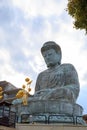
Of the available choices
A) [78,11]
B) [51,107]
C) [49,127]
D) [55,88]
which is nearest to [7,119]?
[49,127]

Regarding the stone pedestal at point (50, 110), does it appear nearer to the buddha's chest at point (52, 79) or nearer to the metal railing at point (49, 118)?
the metal railing at point (49, 118)

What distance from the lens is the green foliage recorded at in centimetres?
969

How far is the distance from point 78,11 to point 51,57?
1239 centimetres

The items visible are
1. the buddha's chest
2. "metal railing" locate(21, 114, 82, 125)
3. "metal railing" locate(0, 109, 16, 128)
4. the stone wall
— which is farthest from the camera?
the buddha's chest

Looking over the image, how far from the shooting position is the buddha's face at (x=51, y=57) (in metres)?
22.0

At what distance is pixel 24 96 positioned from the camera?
19016mm

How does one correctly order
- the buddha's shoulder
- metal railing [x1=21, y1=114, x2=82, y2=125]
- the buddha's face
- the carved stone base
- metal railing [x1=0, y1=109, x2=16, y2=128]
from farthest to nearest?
the buddha's face
the buddha's shoulder
the carved stone base
metal railing [x1=21, y1=114, x2=82, y2=125]
metal railing [x1=0, y1=109, x2=16, y2=128]

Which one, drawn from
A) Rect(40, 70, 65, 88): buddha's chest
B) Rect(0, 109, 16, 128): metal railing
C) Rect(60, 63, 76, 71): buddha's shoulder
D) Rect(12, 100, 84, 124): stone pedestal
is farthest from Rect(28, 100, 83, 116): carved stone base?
Rect(0, 109, 16, 128): metal railing

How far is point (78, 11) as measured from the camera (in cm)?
977

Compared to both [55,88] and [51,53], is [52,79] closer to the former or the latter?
[55,88]

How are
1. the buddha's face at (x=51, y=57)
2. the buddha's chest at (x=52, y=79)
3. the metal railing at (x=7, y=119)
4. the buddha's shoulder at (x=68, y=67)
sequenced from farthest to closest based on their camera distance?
the buddha's face at (x=51, y=57), the buddha's shoulder at (x=68, y=67), the buddha's chest at (x=52, y=79), the metal railing at (x=7, y=119)

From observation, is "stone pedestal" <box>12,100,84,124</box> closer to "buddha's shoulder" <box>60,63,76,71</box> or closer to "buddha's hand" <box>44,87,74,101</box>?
"buddha's hand" <box>44,87,74,101</box>

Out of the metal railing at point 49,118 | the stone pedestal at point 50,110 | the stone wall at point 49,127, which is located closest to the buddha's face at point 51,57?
the stone pedestal at point 50,110

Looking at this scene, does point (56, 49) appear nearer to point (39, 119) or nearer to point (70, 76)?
point (70, 76)
